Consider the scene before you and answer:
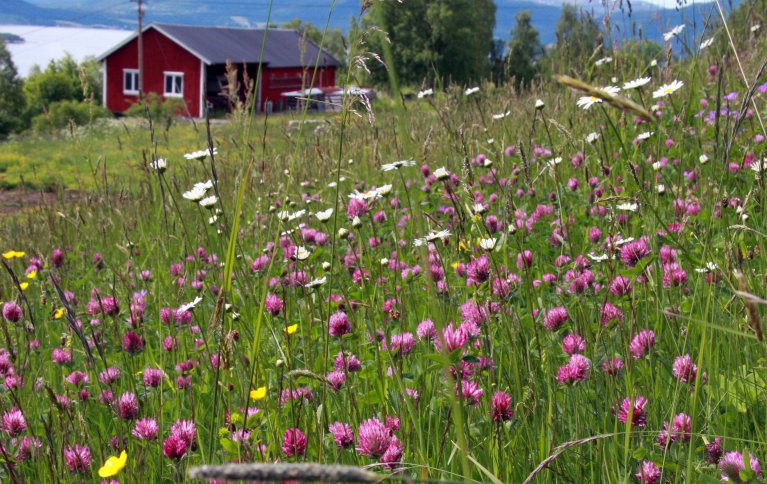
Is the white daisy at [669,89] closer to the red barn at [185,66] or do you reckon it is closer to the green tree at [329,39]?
the green tree at [329,39]

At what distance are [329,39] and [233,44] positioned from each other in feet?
52.3

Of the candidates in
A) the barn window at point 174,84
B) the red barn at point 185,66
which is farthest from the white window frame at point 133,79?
the barn window at point 174,84

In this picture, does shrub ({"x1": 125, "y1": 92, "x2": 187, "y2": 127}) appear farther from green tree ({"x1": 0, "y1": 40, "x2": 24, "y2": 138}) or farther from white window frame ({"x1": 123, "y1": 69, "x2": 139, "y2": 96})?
green tree ({"x1": 0, "y1": 40, "x2": 24, "y2": 138})

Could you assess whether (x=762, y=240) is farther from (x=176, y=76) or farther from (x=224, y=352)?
(x=176, y=76)

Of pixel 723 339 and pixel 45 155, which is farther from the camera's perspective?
pixel 45 155

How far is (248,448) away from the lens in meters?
1.28

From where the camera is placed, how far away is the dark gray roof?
157 feet

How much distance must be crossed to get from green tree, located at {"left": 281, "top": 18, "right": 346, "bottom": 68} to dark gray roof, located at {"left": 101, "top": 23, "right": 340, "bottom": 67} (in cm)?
181

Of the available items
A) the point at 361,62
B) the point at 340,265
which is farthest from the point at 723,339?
the point at 340,265

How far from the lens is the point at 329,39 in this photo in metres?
66.8

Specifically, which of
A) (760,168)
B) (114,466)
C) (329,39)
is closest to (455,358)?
(114,466)

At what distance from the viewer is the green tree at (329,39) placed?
7.30 ft

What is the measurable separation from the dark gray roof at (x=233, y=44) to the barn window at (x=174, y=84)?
196 centimetres

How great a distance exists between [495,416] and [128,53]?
52.7 metres
